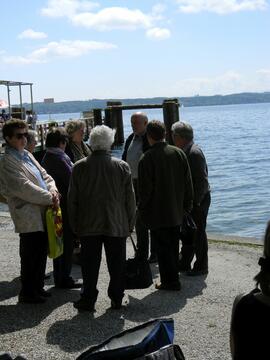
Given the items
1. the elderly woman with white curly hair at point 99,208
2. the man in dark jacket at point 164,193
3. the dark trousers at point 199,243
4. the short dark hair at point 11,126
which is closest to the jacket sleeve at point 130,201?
the elderly woman with white curly hair at point 99,208

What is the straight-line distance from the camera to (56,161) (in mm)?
5914

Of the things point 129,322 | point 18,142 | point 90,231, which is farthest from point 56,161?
point 129,322

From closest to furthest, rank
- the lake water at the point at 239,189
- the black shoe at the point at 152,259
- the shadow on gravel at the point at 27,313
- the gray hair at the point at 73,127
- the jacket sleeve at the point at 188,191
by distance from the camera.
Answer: the shadow on gravel at the point at 27,313, the jacket sleeve at the point at 188,191, the gray hair at the point at 73,127, the black shoe at the point at 152,259, the lake water at the point at 239,189

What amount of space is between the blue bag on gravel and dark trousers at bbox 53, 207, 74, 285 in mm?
2725

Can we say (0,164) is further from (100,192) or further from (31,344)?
(31,344)

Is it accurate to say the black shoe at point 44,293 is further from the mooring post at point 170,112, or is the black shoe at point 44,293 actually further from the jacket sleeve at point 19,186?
the mooring post at point 170,112

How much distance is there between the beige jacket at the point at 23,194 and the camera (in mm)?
5258

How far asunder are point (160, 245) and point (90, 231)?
1138mm

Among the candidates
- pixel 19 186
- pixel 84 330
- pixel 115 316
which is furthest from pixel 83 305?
pixel 19 186

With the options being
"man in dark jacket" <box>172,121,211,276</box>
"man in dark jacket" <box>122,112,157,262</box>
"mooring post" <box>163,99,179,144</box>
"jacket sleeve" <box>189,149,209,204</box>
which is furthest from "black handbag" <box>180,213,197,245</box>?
"mooring post" <box>163,99,179,144</box>

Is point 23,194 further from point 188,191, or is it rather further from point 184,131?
point 184,131

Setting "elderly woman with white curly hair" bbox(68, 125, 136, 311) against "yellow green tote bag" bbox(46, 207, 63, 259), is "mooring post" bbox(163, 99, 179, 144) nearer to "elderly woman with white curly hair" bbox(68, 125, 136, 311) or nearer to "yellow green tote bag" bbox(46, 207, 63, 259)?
"yellow green tote bag" bbox(46, 207, 63, 259)

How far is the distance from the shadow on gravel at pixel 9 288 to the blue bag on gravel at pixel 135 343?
281 centimetres

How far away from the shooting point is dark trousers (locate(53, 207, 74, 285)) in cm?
604
